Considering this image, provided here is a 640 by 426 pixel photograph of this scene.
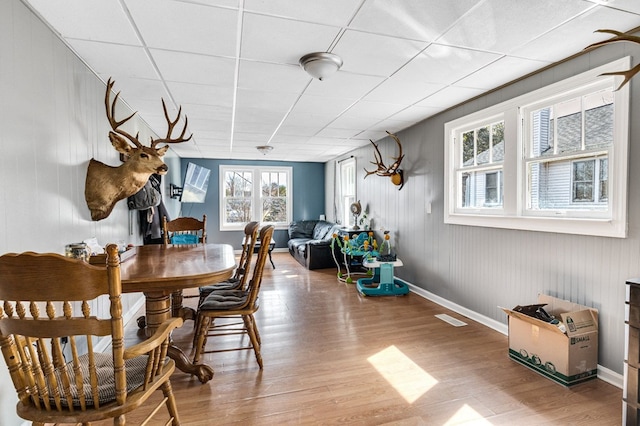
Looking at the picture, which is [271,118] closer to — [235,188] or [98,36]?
[98,36]

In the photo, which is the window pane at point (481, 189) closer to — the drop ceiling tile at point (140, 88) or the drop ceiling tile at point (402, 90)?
the drop ceiling tile at point (402, 90)

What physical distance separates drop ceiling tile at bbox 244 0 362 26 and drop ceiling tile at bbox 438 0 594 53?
701 mm

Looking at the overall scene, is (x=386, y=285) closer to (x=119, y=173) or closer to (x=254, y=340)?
(x=254, y=340)

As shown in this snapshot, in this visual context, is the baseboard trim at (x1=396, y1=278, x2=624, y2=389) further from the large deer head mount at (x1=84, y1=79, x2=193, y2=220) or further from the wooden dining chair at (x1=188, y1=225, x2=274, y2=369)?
the large deer head mount at (x1=84, y1=79, x2=193, y2=220)

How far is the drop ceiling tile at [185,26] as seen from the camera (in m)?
1.80

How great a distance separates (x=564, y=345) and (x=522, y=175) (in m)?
1.44

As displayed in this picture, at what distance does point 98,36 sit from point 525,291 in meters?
3.81

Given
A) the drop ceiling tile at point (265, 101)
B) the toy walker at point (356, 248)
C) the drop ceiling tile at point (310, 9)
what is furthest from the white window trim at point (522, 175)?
the drop ceiling tile at point (265, 101)

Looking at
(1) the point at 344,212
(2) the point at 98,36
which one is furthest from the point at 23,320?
(1) the point at 344,212

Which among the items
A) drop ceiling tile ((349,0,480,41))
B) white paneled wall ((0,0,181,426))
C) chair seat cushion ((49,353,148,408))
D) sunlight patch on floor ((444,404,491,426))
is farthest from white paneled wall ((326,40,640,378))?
white paneled wall ((0,0,181,426))

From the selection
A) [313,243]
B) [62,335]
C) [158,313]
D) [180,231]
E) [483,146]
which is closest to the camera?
[62,335]

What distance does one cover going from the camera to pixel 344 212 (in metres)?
7.06

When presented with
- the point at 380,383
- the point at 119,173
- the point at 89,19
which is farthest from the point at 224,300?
the point at 89,19

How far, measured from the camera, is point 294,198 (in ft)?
27.2
